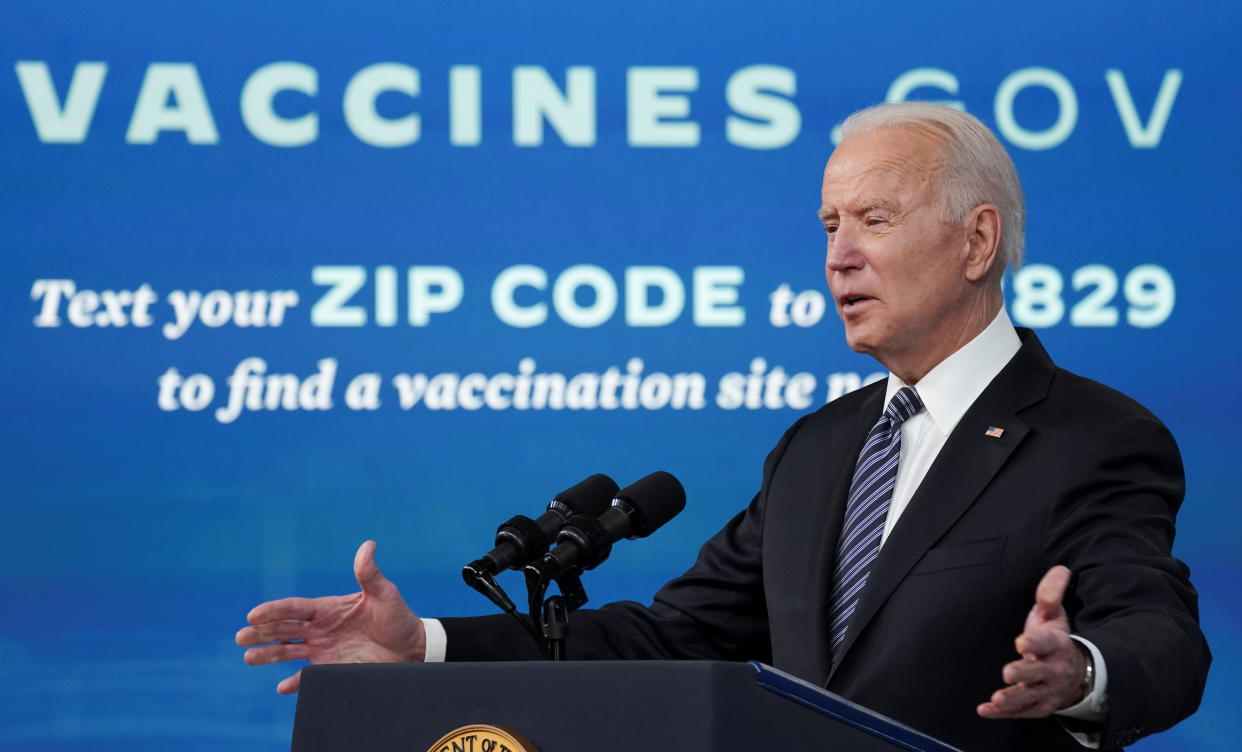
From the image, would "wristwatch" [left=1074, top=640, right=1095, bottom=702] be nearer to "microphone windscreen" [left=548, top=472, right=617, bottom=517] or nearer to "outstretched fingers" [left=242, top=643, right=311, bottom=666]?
Result: "microphone windscreen" [left=548, top=472, right=617, bottom=517]

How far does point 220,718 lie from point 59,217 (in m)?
1.19

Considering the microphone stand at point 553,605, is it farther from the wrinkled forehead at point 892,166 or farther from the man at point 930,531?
the wrinkled forehead at point 892,166

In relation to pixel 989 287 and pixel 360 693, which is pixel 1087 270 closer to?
pixel 989 287

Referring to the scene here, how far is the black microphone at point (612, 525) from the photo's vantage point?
1780 millimetres

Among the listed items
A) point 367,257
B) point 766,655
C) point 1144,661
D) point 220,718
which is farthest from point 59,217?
point 1144,661

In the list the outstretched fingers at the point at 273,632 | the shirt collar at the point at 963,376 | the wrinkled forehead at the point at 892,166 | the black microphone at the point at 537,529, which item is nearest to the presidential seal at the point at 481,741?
the black microphone at the point at 537,529

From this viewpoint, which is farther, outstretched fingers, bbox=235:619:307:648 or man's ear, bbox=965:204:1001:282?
man's ear, bbox=965:204:1001:282

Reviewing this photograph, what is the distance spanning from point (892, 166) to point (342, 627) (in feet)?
3.39

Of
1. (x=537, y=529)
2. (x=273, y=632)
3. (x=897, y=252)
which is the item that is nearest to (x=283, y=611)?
(x=273, y=632)

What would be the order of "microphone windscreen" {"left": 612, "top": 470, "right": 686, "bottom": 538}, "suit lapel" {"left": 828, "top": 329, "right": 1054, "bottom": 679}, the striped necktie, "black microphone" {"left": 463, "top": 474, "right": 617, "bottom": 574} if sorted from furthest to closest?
the striped necktie
"suit lapel" {"left": 828, "top": 329, "right": 1054, "bottom": 679}
"microphone windscreen" {"left": 612, "top": 470, "right": 686, "bottom": 538}
"black microphone" {"left": 463, "top": 474, "right": 617, "bottom": 574}

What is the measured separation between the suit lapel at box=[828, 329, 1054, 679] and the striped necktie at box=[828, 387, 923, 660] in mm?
45

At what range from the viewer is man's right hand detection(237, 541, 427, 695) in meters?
1.93

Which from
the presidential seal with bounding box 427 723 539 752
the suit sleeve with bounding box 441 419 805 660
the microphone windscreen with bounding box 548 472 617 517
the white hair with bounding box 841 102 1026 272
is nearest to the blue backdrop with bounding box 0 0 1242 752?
the suit sleeve with bounding box 441 419 805 660

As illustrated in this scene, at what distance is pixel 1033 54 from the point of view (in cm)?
361
